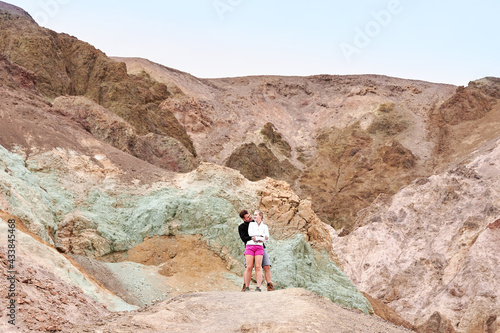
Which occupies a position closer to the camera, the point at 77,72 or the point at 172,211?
the point at 172,211

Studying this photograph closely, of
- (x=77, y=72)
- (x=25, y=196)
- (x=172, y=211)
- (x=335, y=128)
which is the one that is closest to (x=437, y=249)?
(x=172, y=211)

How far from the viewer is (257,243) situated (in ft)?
30.8

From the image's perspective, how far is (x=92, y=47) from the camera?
1861 inches

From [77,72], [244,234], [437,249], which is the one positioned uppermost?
[77,72]

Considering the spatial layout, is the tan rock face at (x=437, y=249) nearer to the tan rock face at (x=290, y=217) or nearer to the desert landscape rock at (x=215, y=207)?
the desert landscape rock at (x=215, y=207)

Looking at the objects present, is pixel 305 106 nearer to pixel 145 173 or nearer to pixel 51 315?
pixel 145 173

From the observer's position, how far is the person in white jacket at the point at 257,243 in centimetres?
930

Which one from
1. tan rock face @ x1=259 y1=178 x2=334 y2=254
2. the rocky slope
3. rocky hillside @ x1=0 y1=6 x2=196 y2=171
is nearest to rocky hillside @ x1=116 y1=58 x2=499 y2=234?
rocky hillside @ x1=0 y1=6 x2=196 y2=171

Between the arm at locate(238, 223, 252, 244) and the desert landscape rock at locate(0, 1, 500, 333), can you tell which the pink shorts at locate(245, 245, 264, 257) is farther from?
the desert landscape rock at locate(0, 1, 500, 333)

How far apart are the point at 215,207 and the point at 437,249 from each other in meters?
20.7

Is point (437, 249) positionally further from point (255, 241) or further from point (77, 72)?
point (77, 72)

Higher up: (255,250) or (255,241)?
(255,241)

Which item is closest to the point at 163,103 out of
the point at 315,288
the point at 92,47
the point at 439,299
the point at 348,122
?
the point at 92,47

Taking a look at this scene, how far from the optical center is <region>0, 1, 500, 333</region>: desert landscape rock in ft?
24.3
